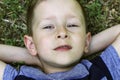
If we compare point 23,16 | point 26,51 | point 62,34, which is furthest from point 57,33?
point 23,16

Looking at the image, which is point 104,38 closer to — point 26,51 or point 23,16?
point 26,51

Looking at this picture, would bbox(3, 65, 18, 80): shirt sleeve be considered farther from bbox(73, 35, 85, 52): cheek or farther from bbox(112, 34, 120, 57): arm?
bbox(112, 34, 120, 57): arm

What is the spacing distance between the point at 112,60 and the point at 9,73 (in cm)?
82

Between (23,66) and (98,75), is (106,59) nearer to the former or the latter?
(98,75)

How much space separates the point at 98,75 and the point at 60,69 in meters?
0.30

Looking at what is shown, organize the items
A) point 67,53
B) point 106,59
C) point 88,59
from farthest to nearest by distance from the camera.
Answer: point 88,59, point 106,59, point 67,53

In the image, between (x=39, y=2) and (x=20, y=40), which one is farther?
(x=20, y=40)

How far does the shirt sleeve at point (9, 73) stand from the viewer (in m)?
2.98

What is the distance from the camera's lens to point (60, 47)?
2830 mm

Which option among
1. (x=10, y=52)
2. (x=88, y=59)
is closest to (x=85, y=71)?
(x=88, y=59)

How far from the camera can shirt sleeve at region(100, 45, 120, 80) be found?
300cm

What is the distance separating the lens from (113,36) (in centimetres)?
315

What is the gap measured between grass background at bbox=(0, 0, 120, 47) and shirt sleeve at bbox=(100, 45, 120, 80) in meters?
0.45

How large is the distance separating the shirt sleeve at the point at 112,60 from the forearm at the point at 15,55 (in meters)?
0.58
